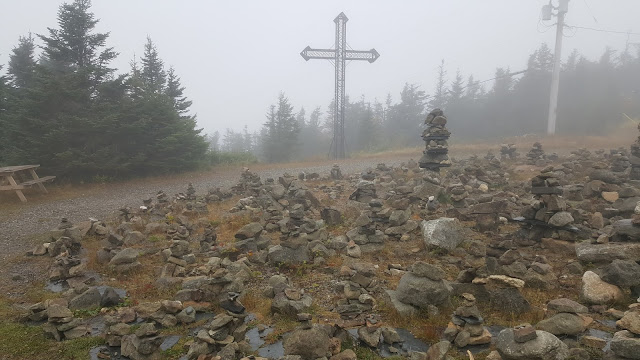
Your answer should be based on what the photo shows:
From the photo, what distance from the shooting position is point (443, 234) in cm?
898

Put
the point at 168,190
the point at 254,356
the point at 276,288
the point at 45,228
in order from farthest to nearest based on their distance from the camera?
the point at 168,190, the point at 45,228, the point at 276,288, the point at 254,356

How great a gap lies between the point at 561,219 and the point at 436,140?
10.3 metres

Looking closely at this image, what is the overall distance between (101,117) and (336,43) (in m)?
23.9

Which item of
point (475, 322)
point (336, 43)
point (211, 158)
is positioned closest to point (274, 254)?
point (475, 322)

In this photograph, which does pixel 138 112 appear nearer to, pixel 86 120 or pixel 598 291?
pixel 86 120

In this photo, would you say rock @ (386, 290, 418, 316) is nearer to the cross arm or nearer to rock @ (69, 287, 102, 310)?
rock @ (69, 287, 102, 310)

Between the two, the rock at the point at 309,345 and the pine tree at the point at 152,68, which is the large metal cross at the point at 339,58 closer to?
the pine tree at the point at 152,68

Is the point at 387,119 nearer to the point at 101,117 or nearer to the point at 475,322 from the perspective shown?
the point at 101,117

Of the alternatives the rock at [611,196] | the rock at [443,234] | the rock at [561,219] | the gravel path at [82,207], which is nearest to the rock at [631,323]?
the rock at [443,234]

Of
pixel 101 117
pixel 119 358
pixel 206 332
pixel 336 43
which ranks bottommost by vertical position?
pixel 119 358

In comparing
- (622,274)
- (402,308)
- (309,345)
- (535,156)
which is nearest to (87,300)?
(309,345)

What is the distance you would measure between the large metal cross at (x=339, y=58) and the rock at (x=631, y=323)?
32.6 m

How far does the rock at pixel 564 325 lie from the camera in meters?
4.80

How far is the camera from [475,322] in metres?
5.09
